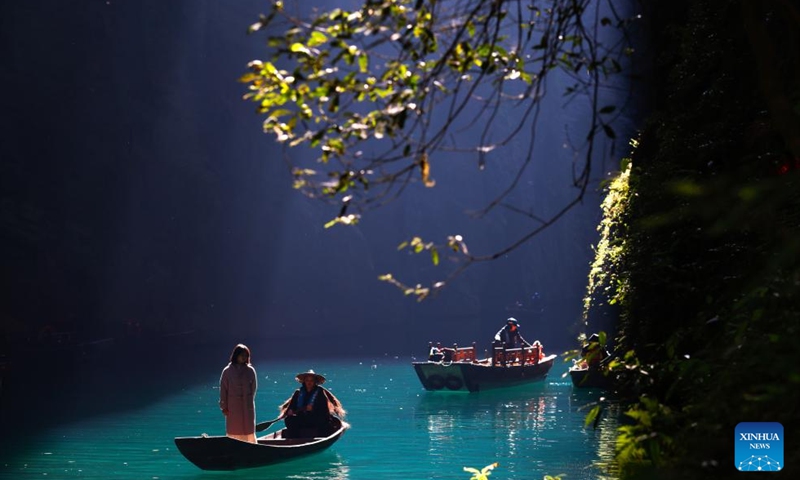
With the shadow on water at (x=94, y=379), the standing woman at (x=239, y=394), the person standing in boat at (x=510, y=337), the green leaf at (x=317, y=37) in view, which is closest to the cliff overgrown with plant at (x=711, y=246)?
the green leaf at (x=317, y=37)

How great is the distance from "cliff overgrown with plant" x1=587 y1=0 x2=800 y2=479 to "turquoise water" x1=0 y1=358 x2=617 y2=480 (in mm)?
2758

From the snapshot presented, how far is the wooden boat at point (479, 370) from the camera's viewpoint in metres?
29.5

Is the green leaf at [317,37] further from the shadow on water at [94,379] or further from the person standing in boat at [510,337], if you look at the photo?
the person standing in boat at [510,337]

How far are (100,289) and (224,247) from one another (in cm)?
1109

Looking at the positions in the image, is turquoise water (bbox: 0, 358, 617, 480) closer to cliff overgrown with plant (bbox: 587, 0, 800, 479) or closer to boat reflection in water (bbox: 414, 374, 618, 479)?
boat reflection in water (bbox: 414, 374, 618, 479)

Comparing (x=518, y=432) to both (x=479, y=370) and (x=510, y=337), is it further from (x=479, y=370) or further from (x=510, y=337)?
(x=510, y=337)

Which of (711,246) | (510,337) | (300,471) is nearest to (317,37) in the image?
(711,246)

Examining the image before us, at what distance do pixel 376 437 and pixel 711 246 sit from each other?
40.4 feet

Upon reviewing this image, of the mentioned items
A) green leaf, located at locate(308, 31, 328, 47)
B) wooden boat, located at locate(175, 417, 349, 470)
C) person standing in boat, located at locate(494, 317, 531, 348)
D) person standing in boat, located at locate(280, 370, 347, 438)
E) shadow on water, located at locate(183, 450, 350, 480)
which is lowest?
shadow on water, located at locate(183, 450, 350, 480)

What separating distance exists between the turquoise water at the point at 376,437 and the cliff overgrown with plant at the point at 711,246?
2.76 m

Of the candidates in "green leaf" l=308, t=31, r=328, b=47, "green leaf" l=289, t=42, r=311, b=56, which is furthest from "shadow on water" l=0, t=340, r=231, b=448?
"green leaf" l=308, t=31, r=328, b=47

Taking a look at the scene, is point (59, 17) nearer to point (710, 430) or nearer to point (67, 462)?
point (67, 462)

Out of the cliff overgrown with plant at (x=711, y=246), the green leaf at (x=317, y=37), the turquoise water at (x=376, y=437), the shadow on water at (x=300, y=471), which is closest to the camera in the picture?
the cliff overgrown with plant at (x=711, y=246)

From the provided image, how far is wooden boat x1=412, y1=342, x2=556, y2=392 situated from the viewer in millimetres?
29547
